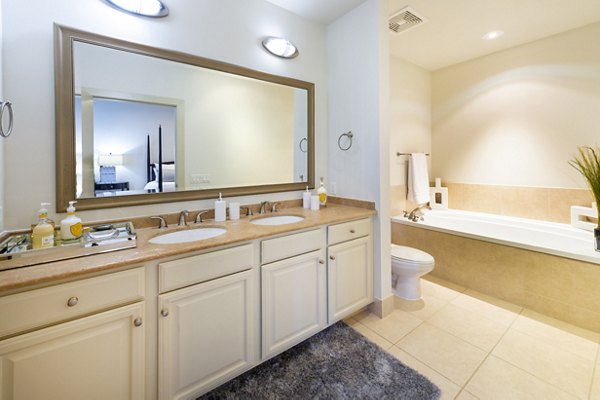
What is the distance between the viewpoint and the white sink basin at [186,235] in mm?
1456

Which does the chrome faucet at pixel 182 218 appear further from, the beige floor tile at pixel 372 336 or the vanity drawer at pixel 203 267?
the beige floor tile at pixel 372 336

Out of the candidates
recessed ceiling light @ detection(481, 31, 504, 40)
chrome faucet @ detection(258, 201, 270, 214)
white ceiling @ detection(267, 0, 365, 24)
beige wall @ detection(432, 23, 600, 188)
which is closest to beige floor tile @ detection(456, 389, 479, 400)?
chrome faucet @ detection(258, 201, 270, 214)

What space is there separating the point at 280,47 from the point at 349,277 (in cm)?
186

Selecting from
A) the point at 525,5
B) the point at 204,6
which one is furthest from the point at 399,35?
the point at 204,6

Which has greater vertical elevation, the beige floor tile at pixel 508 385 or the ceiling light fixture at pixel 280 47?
the ceiling light fixture at pixel 280 47

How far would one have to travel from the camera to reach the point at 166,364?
3.65 feet

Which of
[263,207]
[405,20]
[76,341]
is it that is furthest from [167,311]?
[405,20]

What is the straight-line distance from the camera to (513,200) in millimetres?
2926

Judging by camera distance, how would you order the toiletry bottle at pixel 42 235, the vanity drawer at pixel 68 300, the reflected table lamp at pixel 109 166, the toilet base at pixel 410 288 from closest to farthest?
the vanity drawer at pixel 68 300
the toiletry bottle at pixel 42 235
the reflected table lamp at pixel 109 166
the toilet base at pixel 410 288

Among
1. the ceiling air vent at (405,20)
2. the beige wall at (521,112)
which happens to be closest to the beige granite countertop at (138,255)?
the ceiling air vent at (405,20)

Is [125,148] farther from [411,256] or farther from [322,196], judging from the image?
[411,256]

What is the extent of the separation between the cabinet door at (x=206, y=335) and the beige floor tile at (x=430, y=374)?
0.91m

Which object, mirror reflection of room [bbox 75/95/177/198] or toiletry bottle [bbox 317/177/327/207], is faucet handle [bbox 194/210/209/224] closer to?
mirror reflection of room [bbox 75/95/177/198]

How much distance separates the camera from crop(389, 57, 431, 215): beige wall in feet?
10.2
